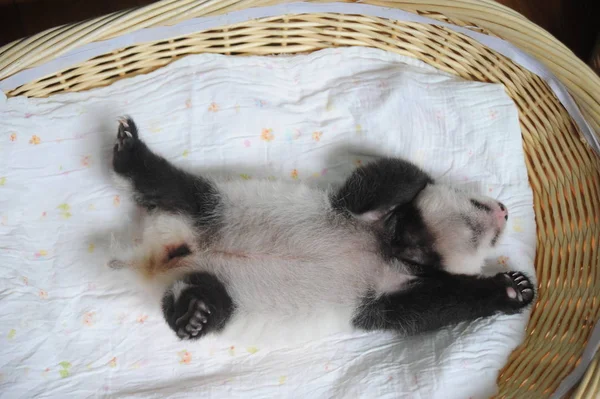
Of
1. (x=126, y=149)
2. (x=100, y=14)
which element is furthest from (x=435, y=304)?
(x=100, y=14)

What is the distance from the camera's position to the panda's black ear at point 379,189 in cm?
186

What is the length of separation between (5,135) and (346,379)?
57.7 inches

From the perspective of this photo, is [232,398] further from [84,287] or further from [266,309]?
[84,287]

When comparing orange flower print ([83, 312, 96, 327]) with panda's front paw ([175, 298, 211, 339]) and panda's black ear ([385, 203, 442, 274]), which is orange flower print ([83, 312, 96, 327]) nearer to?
panda's front paw ([175, 298, 211, 339])

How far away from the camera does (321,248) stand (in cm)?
184

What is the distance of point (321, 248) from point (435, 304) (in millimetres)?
426

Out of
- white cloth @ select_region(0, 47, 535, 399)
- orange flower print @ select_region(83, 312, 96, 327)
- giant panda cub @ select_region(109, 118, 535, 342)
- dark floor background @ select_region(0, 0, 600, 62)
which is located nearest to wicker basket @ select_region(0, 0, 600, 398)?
white cloth @ select_region(0, 47, 535, 399)

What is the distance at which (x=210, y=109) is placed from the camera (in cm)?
215

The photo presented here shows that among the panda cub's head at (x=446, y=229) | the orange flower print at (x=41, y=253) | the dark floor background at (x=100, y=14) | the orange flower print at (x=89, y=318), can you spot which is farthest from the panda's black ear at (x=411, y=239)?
the dark floor background at (x=100, y=14)

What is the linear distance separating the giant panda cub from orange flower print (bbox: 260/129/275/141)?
29 centimetres

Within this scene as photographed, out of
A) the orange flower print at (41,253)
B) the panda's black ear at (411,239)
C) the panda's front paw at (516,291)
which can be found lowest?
the orange flower print at (41,253)

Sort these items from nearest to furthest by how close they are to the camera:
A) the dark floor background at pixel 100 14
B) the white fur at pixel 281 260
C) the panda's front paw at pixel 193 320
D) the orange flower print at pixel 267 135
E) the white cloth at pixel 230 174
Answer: the panda's front paw at pixel 193 320 < the white fur at pixel 281 260 < the white cloth at pixel 230 174 < the orange flower print at pixel 267 135 < the dark floor background at pixel 100 14

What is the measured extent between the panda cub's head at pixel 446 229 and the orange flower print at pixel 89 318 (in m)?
1.05

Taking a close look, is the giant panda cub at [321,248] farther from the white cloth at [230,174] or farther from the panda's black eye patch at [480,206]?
the white cloth at [230,174]
